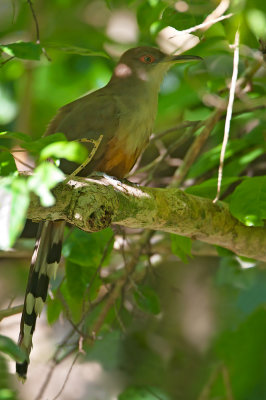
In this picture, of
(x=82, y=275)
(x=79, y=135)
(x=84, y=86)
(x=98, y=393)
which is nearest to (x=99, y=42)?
(x=84, y=86)

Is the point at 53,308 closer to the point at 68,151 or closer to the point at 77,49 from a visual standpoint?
the point at 77,49

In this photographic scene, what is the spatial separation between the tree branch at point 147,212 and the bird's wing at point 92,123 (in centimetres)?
38

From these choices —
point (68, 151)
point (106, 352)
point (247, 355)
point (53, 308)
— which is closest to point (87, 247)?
point (53, 308)

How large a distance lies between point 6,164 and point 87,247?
1.09 metres

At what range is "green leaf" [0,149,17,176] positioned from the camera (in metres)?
1.64

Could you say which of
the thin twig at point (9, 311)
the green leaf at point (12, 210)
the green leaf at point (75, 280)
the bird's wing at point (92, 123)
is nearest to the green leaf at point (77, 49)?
the bird's wing at point (92, 123)

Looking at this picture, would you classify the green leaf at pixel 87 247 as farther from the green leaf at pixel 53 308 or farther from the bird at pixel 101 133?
the green leaf at pixel 53 308

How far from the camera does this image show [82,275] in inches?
111

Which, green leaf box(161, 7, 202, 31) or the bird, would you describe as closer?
green leaf box(161, 7, 202, 31)

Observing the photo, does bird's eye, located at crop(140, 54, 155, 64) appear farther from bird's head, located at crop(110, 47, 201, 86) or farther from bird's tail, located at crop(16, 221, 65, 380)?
bird's tail, located at crop(16, 221, 65, 380)

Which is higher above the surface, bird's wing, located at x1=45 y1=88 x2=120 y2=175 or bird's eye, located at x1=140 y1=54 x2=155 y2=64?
bird's eye, located at x1=140 y1=54 x2=155 y2=64

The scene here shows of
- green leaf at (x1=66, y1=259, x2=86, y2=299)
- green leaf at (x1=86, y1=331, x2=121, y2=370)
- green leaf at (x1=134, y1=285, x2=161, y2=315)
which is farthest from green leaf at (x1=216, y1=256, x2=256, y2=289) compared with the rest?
green leaf at (x1=66, y1=259, x2=86, y2=299)

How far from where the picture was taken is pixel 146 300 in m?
2.88

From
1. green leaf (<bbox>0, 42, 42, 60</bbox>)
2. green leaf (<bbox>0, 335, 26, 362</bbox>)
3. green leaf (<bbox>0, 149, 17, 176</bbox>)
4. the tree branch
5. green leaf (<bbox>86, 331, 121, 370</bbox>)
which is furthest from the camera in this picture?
green leaf (<bbox>86, 331, 121, 370</bbox>)
